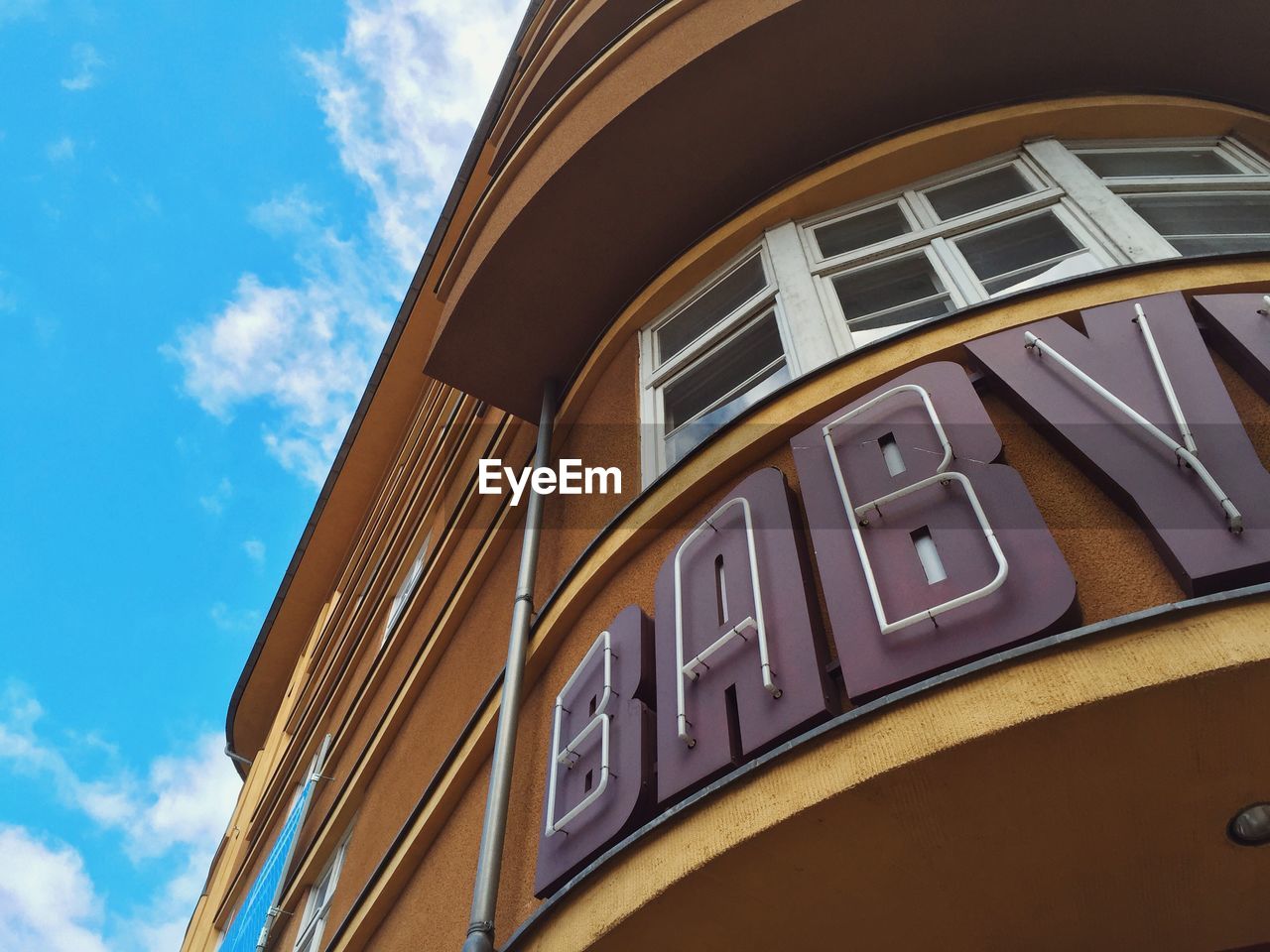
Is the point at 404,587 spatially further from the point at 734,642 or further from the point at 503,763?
the point at 734,642

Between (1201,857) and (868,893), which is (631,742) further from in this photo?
(1201,857)

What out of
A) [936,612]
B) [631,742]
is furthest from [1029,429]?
[631,742]

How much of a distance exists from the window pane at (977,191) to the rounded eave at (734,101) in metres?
0.53

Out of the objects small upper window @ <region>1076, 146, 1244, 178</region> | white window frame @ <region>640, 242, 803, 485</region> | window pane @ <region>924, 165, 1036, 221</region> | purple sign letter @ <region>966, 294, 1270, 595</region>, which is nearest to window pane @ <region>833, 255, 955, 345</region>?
white window frame @ <region>640, 242, 803, 485</region>

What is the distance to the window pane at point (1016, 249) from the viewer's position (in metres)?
5.64

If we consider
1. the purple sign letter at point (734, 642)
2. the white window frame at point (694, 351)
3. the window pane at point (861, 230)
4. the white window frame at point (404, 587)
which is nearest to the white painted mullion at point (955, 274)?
the window pane at point (861, 230)

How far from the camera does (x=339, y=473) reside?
18.0m

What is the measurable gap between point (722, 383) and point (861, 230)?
1390 millimetres

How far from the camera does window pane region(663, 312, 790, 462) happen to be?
6027mm

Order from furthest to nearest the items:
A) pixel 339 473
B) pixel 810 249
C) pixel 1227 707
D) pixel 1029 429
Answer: pixel 339 473, pixel 810 249, pixel 1029 429, pixel 1227 707

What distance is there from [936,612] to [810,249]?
3.70 m

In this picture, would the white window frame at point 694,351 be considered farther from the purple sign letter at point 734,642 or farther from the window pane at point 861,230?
the purple sign letter at point 734,642

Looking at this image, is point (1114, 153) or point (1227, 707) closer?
point (1227, 707)

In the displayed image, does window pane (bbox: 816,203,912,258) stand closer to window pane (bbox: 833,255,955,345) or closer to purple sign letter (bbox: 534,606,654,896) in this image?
window pane (bbox: 833,255,955,345)
